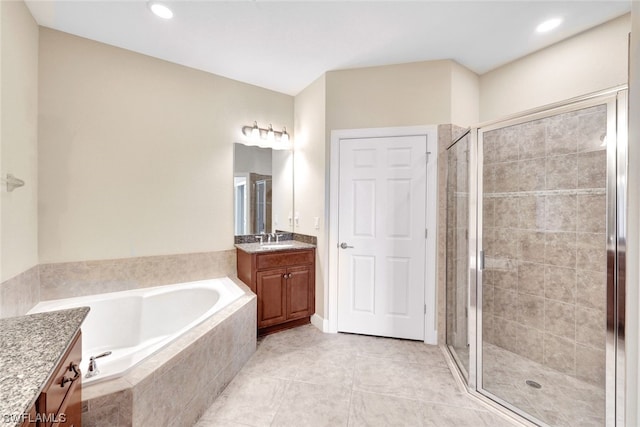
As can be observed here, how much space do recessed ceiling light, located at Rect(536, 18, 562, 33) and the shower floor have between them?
2.45 metres

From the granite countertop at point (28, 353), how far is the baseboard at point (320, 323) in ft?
7.01

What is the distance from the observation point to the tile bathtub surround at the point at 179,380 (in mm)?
1229

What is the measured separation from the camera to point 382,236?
278 centimetres

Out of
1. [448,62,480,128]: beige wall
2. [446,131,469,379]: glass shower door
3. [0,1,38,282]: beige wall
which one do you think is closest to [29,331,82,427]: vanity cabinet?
[0,1,38,282]: beige wall

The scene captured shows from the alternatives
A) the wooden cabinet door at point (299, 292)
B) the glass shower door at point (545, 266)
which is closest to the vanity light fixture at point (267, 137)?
the wooden cabinet door at point (299, 292)

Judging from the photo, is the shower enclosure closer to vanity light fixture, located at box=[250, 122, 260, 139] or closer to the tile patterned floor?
the tile patterned floor

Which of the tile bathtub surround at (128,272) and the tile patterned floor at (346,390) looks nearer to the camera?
the tile patterned floor at (346,390)

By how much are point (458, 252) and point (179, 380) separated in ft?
7.35

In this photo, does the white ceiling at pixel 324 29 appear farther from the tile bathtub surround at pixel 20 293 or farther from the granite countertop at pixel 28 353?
the granite countertop at pixel 28 353

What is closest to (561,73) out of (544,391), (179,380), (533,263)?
(533,263)

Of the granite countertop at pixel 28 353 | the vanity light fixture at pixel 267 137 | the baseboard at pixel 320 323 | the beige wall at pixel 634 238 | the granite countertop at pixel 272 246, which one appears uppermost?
the vanity light fixture at pixel 267 137

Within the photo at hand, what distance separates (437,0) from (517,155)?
1381mm

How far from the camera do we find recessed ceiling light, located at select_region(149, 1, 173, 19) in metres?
1.94

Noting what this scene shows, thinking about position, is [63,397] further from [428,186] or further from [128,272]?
[428,186]
